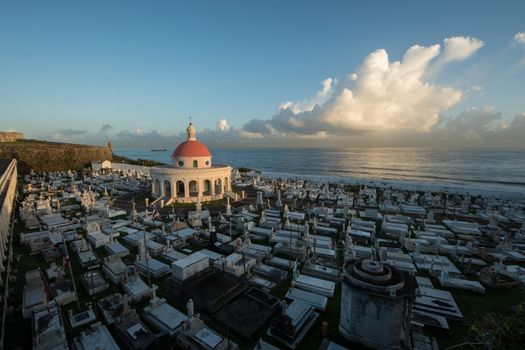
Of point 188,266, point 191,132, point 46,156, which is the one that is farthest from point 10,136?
point 188,266

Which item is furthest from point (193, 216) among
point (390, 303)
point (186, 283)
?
point (390, 303)

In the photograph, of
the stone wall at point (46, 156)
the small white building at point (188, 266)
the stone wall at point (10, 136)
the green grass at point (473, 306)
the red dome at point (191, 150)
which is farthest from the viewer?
the stone wall at point (10, 136)

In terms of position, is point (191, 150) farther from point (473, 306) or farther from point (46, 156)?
point (46, 156)

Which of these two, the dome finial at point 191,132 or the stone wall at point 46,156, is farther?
the stone wall at point 46,156

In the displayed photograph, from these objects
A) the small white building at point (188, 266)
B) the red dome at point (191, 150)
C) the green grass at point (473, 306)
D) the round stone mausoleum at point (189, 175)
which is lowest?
the green grass at point (473, 306)

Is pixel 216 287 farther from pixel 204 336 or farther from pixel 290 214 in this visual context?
pixel 290 214

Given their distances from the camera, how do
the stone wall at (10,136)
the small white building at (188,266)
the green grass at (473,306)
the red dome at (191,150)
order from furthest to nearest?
the stone wall at (10,136) < the red dome at (191,150) < the small white building at (188,266) < the green grass at (473,306)

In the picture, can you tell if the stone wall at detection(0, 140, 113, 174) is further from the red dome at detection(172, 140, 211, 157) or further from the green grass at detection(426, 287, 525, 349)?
the green grass at detection(426, 287, 525, 349)

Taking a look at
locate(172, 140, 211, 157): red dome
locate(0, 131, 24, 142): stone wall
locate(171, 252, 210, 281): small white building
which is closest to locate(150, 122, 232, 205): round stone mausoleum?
locate(172, 140, 211, 157): red dome

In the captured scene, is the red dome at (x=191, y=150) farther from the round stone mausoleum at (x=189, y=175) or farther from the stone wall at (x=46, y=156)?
the stone wall at (x=46, y=156)

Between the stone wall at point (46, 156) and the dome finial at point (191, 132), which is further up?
the dome finial at point (191, 132)

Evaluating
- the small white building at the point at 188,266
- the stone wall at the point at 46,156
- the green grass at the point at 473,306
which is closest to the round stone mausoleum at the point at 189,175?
the small white building at the point at 188,266
